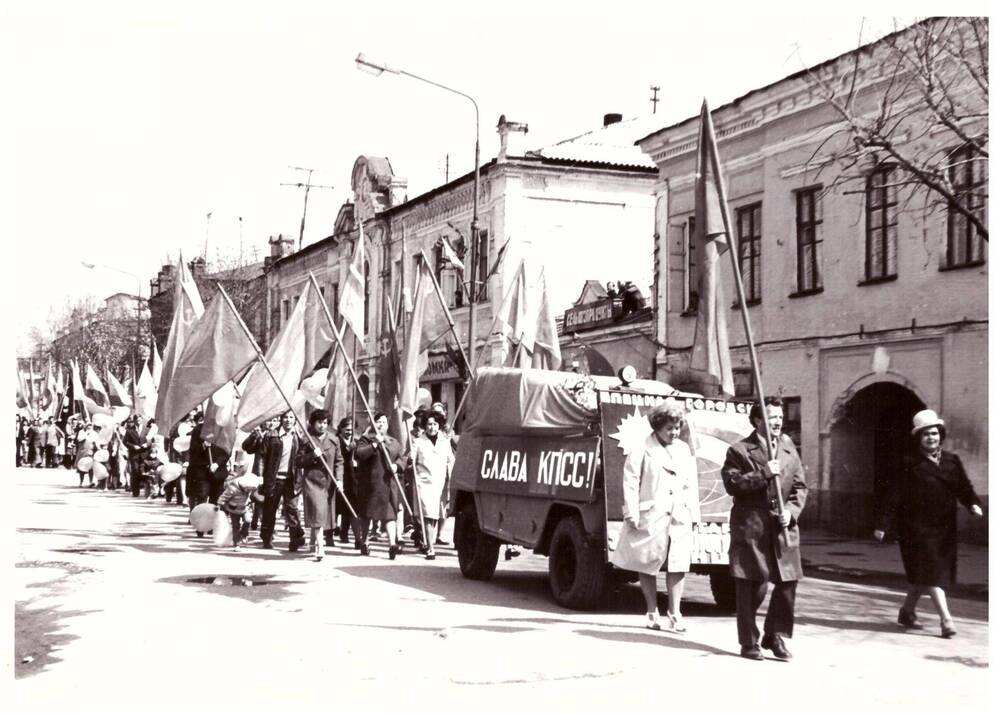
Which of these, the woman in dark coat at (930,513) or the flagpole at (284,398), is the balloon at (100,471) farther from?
the woman in dark coat at (930,513)

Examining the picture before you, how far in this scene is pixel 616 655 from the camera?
8.66 metres

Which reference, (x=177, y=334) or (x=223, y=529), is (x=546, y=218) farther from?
(x=223, y=529)

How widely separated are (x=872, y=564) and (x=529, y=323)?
5820 mm

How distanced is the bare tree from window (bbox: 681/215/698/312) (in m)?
4.72

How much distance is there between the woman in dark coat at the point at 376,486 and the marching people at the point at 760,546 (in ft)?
23.3

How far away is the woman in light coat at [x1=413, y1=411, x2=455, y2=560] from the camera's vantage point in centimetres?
1616

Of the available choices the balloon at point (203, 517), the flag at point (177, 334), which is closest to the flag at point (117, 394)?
the flag at point (177, 334)

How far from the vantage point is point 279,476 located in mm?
17094

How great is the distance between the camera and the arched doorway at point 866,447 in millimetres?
20109

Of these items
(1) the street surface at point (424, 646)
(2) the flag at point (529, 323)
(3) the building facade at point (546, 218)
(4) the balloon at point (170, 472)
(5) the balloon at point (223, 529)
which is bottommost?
(1) the street surface at point (424, 646)

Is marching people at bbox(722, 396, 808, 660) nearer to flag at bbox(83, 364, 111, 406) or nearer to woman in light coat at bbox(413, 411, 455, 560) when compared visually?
woman in light coat at bbox(413, 411, 455, 560)

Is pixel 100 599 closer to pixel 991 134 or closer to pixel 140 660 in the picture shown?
pixel 140 660

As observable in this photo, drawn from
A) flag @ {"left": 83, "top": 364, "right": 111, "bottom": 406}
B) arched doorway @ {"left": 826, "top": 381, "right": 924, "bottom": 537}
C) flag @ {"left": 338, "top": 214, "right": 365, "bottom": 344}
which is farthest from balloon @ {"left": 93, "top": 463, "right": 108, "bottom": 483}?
arched doorway @ {"left": 826, "top": 381, "right": 924, "bottom": 537}

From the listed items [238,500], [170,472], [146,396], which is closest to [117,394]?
[146,396]
